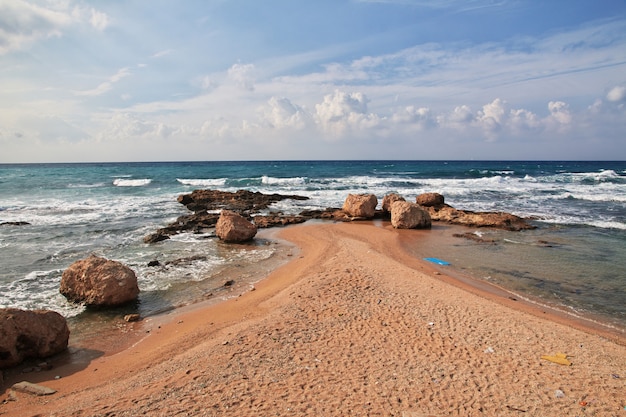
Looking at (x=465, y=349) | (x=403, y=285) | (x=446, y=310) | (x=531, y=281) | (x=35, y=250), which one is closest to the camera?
(x=465, y=349)

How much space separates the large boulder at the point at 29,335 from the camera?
6.07 meters

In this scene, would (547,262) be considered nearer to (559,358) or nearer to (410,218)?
(410,218)

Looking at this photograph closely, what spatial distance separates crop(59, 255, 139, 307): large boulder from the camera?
8633 mm

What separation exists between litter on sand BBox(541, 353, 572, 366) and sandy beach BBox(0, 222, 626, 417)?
111mm

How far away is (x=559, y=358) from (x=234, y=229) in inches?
440

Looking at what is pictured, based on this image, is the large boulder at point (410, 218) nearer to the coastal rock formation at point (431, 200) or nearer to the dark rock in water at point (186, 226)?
the coastal rock formation at point (431, 200)

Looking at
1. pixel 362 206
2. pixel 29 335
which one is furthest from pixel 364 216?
pixel 29 335

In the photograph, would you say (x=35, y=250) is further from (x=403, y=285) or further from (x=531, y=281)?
(x=531, y=281)

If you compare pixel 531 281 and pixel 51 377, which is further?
pixel 531 281

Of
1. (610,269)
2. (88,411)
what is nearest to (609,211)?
(610,269)

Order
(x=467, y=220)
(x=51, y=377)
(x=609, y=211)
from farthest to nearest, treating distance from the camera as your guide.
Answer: (x=609, y=211) < (x=467, y=220) < (x=51, y=377)

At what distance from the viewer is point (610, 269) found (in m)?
11.5

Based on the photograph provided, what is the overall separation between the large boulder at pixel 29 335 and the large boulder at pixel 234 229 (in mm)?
8106

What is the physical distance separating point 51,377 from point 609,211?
28200mm
